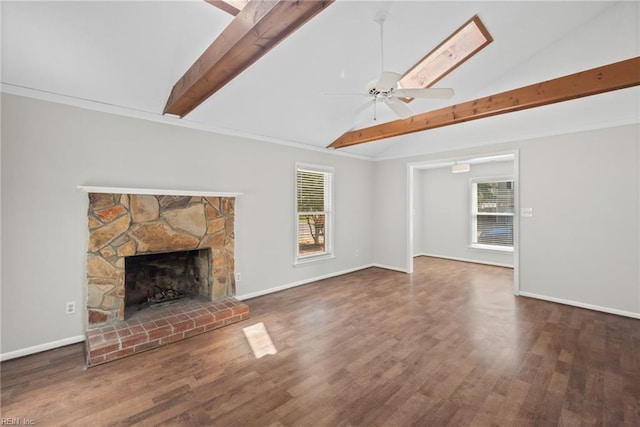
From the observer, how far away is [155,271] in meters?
3.68

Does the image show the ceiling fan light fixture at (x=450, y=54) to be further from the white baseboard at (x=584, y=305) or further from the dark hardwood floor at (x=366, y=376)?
the white baseboard at (x=584, y=305)

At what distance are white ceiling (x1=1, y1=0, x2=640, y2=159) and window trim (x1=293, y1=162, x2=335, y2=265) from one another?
81 cm

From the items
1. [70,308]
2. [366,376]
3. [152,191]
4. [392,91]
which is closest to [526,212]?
[392,91]

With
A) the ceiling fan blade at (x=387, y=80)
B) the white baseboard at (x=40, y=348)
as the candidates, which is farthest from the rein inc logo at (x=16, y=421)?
the ceiling fan blade at (x=387, y=80)

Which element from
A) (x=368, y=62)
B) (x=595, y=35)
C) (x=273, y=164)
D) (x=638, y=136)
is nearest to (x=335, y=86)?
(x=368, y=62)

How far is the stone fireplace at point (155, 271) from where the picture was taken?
2.81 metres

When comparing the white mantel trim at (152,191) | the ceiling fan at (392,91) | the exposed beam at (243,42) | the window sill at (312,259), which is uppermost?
the exposed beam at (243,42)

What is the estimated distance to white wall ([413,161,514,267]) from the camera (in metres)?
6.56

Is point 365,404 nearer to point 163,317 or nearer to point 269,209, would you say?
point 163,317

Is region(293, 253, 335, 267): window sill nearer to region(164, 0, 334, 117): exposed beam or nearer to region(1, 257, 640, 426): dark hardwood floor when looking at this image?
region(1, 257, 640, 426): dark hardwood floor

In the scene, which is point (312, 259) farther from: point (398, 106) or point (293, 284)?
point (398, 106)

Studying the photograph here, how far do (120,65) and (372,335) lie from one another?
3.69m

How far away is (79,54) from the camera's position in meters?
2.41

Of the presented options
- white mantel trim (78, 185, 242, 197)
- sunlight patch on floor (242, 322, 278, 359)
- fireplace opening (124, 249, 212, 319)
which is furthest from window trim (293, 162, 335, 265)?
sunlight patch on floor (242, 322, 278, 359)
